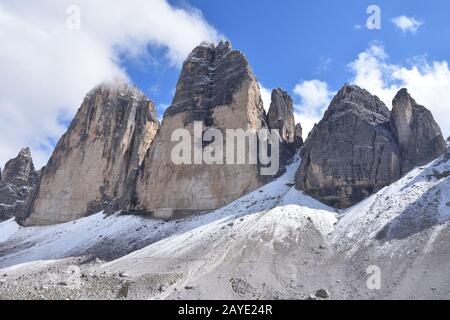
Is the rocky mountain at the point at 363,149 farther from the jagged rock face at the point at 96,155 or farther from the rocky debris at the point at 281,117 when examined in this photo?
the jagged rock face at the point at 96,155

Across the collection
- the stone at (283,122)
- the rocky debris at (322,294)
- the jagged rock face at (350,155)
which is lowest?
the rocky debris at (322,294)

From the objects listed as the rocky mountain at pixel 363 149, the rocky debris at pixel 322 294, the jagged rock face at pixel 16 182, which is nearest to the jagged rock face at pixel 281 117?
the rocky mountain at pixel 363 149

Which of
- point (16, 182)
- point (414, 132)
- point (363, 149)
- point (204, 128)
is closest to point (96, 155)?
point (204, 128)

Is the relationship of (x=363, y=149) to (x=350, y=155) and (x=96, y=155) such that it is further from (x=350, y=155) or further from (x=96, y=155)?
(x=96, y=155)

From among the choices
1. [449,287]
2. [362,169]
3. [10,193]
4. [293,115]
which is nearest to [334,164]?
[362,169]

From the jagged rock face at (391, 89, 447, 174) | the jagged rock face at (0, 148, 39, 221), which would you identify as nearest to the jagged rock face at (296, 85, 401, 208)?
the jagged rock face at (391, 89, 447, 174)

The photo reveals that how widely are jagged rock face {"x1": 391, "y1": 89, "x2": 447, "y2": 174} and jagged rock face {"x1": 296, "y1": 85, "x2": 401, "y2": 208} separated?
3.03 feet

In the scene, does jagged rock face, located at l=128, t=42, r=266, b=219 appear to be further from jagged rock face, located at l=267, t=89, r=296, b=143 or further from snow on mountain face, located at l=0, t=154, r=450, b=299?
snow on mountain face, located at l=0, t=154, r=450, b=299

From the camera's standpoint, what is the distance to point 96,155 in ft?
227

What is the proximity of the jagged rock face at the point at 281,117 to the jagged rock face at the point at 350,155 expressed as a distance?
32.9 feet

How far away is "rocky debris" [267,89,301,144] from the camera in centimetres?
5753

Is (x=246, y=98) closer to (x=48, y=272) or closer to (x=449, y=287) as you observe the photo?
(x=48, y=272)

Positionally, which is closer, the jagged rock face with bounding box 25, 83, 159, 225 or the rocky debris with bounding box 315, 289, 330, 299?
the rocky debris with bounding box 315, 289, 330, 299

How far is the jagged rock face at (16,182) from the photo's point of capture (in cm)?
8009
